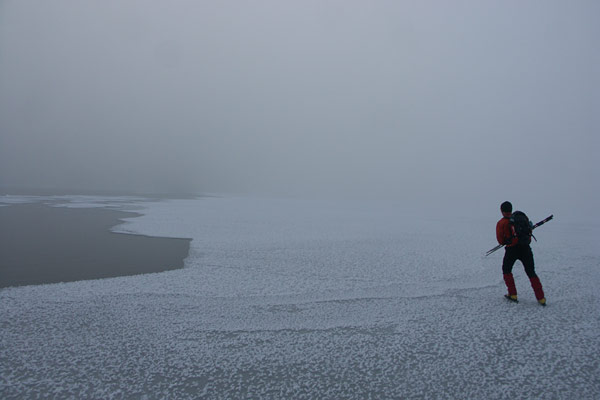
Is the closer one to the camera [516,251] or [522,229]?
[522,229]

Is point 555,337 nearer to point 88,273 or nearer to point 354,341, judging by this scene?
point 354,341

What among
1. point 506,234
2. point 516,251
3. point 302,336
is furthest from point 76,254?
point 516,251

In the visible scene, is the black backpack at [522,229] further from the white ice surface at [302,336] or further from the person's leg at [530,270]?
the white ice surface at [302,336]

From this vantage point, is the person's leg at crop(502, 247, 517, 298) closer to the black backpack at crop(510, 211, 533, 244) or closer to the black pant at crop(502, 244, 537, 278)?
the black pant at crop(502, 244, 537, 278)

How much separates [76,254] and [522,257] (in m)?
9.87

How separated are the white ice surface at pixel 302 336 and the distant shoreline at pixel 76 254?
75 cm

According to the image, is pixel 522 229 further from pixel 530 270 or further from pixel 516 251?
pixel 530 270

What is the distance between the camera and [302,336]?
13.9 feet

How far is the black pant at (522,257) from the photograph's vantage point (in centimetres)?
525

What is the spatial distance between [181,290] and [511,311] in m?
5.31

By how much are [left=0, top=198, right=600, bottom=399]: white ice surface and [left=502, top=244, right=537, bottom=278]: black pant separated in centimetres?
58

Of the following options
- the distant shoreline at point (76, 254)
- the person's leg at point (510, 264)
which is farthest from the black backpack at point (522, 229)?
the distant shoreline at point (76, 254)

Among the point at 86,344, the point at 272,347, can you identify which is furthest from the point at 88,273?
the point at 272,347

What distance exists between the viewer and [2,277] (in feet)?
20.9
